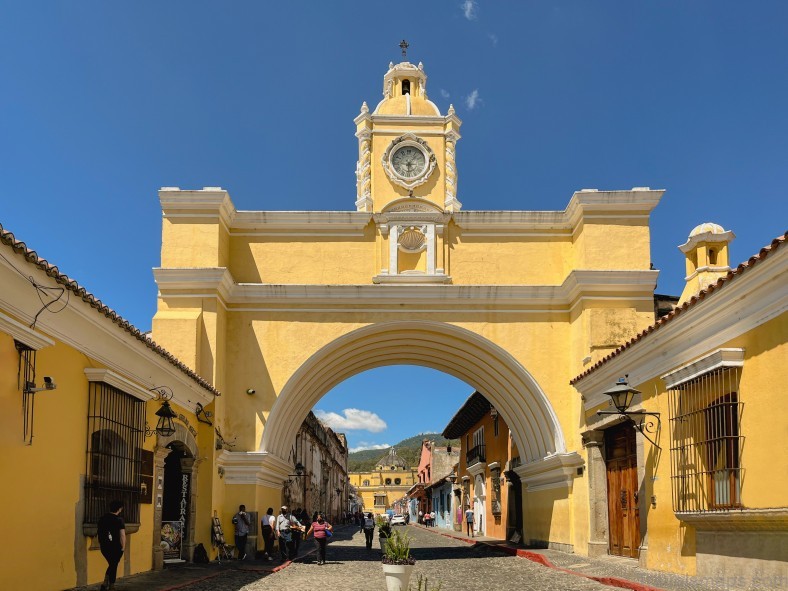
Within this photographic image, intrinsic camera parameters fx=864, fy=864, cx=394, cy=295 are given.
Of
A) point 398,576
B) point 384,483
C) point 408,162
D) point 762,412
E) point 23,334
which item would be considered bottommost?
point 384,483

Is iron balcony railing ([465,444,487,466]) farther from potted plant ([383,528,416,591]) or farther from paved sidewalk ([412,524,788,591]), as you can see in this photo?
potted plant ([383,528,416,591])

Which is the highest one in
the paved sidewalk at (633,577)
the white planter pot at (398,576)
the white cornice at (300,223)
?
the white cornice at (300,223)

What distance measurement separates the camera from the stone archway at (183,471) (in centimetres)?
1285

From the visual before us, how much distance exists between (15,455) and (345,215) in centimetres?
1041

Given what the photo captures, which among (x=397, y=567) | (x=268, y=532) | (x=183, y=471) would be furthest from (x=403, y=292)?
(x=397, y=567)

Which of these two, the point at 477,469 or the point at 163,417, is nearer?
the point at 163,417

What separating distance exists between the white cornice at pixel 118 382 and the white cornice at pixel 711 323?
683 centimetres

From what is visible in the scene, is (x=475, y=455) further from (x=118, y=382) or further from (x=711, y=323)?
(x=711, y=323)

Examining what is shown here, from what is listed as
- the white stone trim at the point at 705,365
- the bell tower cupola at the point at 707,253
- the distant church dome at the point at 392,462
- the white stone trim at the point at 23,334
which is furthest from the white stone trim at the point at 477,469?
the distant church dome at the point at 392,462

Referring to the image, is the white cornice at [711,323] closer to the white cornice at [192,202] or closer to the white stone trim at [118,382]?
the white stone trim at [118,382]

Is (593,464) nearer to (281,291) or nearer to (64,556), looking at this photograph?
(281,291)

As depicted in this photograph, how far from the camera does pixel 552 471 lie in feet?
56.1

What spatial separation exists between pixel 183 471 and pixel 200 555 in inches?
57.2

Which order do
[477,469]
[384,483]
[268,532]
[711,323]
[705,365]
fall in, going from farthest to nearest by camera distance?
[384,483] → [477,469] → [268,532] → [711,323] → [705,365]
